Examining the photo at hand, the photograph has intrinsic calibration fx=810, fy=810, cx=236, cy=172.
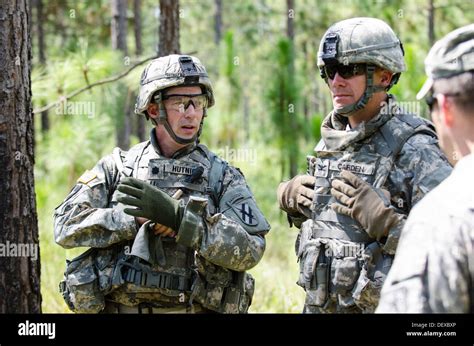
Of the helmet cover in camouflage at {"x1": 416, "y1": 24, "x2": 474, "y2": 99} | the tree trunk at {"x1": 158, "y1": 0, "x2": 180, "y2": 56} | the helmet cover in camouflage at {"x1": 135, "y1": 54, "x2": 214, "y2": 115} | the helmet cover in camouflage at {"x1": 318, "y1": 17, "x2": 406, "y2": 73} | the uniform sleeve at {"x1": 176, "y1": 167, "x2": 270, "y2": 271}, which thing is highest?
the tree trunk at {"x1": 158, "y1": 0, "x2": 180, "y2": 56}

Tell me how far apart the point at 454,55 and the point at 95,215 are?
7.82ft

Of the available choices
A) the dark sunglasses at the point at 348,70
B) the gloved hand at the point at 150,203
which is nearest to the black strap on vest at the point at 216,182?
the gloved hand at the point at 150,203

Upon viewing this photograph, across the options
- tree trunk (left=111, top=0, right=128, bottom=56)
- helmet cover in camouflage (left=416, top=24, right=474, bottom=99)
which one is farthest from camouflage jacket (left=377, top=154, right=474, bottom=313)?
tree trunk (left=111, top=0, right=128, bottom=56)

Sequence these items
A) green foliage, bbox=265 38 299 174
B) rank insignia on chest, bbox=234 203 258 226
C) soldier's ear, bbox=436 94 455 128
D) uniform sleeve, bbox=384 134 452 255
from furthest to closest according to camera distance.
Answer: green foliage, bbox=265 38 299 174 < rank insignia on chest, bbox=234 203 258 226 < uniform sleeve, bbox=384 134 452 255 < soldier's ear, bbox=436 94 455 128

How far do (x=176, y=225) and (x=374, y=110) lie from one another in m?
1.21

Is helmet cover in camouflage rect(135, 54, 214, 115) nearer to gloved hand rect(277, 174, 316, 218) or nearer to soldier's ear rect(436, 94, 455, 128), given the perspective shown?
gloved hand rect(277, 174, 316, 218)

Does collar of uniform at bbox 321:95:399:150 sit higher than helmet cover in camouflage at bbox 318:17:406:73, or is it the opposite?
helmet cover in camouflage at bbox 318:17:406:73

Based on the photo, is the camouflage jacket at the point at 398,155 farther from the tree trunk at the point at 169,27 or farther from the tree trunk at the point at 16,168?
the tree trunk at the point at 169,27
